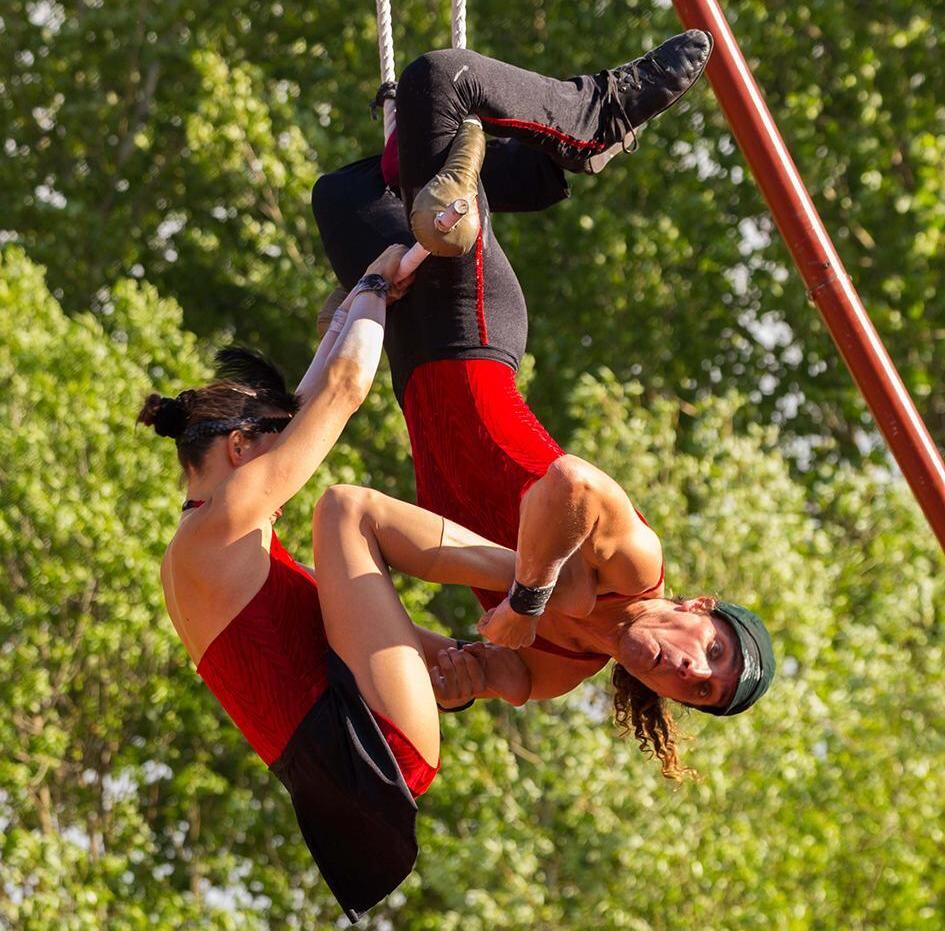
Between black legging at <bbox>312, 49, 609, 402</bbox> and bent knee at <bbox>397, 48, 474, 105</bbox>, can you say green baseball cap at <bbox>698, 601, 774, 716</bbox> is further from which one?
bent knee at <bbox>397, 48, 474, 105</bbox>

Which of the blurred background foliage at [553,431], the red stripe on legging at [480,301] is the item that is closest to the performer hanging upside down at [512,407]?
the red stripe on legging at [480,301]

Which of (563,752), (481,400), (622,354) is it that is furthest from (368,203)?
(622,354)

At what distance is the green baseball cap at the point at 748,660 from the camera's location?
465 cm

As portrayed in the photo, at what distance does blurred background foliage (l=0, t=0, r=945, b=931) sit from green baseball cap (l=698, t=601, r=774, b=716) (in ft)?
16.5

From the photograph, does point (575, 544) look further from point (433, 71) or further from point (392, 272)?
point (433, 71)

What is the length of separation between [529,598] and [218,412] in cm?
76

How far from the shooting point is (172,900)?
1135cm

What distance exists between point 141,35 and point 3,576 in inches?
257

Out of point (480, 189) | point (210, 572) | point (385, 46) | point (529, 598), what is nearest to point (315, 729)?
point (210, 572)

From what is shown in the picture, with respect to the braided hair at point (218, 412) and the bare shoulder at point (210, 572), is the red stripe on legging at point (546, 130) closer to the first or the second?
the braided hair at point (218, 412)

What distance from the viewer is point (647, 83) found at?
15.4 feet

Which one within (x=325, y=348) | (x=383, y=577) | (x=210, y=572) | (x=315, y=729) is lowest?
(x=315, y=729)

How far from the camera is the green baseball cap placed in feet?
15.3

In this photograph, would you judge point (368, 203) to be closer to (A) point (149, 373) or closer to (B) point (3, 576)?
(B) point (3, 576)
